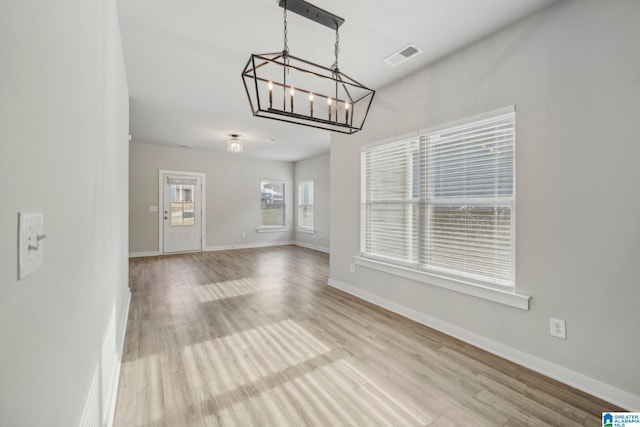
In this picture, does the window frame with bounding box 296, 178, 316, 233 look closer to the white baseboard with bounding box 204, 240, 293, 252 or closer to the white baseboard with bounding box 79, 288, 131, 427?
the white baseboard with bounding box 204, 240, 293, 252

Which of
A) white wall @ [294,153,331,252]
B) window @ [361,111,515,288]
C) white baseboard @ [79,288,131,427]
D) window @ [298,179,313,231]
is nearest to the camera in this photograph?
white baseboard @ [79,288,131,427]

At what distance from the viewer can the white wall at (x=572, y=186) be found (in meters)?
1.74

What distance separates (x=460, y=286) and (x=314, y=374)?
1.55 m

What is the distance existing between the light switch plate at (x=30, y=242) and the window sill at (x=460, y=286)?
109 inches

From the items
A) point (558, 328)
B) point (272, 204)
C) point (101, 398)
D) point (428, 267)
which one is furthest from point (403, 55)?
point (272, 204)

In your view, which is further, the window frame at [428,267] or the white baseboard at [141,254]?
the white baseboard at [141,254]

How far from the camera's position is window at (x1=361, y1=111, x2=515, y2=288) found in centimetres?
233

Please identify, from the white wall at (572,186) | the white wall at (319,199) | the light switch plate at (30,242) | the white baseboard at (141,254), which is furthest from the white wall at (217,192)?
the light switch plate at (30,242)

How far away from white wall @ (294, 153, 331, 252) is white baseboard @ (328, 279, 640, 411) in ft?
13.9

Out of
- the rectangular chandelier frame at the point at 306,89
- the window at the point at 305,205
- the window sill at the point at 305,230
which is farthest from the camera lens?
the window at the point at 305,205

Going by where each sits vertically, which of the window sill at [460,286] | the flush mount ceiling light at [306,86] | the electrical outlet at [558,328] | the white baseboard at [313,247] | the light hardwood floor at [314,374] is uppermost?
the flush mount ceiling light at [306,86]

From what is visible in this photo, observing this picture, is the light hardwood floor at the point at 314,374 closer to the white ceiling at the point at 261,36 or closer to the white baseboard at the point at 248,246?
the white ceiling at the point at 261,36

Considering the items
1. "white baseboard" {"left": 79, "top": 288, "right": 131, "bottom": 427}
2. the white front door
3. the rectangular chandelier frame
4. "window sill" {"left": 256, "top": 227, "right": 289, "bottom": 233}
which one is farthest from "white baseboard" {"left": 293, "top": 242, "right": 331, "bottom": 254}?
"white baseboard" {"left": 79, "top": 288, "right": 131, "bottom": 427}

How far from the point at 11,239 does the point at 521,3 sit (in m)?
3.03
